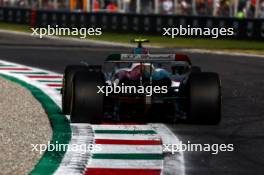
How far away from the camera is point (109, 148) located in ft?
34.2

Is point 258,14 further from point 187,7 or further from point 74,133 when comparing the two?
point 74,133

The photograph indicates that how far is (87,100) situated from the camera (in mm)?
11930

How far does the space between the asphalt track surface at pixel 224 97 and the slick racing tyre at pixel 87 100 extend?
1.08m

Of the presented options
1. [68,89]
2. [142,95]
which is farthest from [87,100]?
[68,89]

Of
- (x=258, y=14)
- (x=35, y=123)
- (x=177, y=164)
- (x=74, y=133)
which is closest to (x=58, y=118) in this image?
(x=35, y=123)

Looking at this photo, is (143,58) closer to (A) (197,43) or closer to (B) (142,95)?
(B) (142,95)

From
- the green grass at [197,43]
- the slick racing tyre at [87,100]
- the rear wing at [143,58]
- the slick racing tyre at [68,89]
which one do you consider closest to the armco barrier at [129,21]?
the green grass at [197,43]

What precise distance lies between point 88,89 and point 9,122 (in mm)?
1200

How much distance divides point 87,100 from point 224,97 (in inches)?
195

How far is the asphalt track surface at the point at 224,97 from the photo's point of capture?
31.6ft

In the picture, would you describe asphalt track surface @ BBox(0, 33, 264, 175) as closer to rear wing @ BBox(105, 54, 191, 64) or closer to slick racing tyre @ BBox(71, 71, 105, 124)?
rear wing @ BBox(105, 54, 191, 64)

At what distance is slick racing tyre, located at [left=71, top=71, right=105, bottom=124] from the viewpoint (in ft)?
39.1

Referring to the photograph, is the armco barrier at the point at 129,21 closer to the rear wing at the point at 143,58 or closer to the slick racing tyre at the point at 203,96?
the rear wing at the point at 143,58

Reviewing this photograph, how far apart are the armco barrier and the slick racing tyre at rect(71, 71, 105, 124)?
2183 cm
